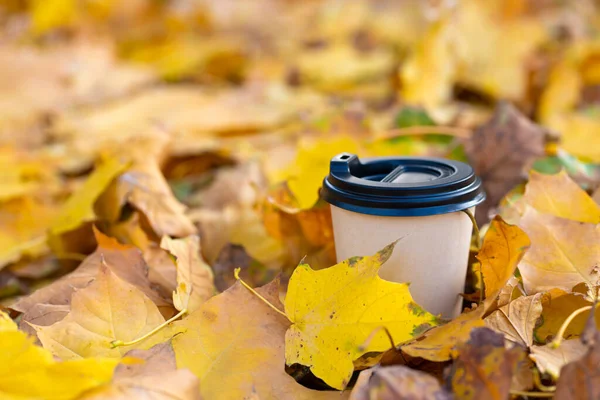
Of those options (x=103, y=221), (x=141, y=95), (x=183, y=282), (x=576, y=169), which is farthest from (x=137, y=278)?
(x=141, y=95)

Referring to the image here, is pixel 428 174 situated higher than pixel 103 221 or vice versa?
pixel 428 174

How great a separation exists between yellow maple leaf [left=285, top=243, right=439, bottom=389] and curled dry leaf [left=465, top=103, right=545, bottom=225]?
337mm

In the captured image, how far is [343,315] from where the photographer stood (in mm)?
487

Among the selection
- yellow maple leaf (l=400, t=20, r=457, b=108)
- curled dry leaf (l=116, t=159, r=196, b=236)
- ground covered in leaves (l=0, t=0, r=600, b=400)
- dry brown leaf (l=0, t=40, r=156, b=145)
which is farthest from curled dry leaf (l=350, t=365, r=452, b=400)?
dry brown leaf (l=0, t=40, r=156, b=145)

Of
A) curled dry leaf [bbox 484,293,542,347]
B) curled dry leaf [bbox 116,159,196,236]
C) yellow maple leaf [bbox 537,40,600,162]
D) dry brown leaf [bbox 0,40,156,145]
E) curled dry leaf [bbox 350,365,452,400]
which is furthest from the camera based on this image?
dry brown leaf [bbox 0,40,156,145]

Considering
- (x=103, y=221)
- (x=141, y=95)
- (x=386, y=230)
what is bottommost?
(x=141, y=95)

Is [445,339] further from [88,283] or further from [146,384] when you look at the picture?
[88,283]

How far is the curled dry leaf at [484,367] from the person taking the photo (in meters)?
0.38

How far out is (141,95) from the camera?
1722 mm

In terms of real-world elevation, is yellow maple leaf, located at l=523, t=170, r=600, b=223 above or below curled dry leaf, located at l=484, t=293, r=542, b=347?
above

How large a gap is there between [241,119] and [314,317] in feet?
3.32

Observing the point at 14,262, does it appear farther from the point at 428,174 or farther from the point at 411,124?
the point at 411,124

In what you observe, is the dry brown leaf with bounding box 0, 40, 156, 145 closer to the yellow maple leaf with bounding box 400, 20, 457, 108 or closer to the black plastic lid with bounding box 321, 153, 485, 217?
the yellow maple leaf with bounding box 400, 20, 457, 108

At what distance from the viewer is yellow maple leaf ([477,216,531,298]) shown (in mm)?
467
